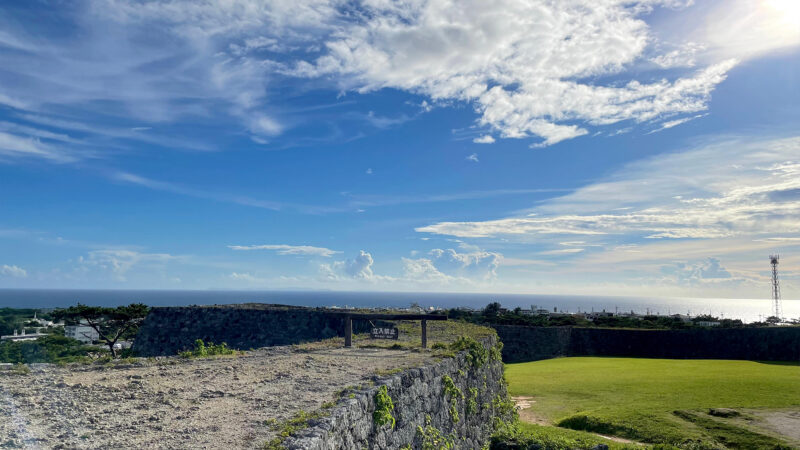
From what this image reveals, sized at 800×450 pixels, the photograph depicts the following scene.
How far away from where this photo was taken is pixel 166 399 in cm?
793

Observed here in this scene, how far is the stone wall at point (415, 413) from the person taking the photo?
265 inches

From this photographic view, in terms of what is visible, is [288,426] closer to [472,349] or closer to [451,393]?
[451,393]

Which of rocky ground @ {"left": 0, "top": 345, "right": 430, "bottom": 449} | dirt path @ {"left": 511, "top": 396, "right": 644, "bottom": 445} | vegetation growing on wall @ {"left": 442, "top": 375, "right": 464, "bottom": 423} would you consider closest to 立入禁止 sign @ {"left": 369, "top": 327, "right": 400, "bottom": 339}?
rocky ground @ {"left": 0, "top": 345, "right": 430, "bottom": 449}

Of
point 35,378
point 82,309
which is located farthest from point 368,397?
point 82,309

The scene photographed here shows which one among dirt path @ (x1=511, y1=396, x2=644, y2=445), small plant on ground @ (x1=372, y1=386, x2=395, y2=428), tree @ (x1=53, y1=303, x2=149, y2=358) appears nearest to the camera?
small plant on ground @ (x1=372, y1=386, x2=395, y2=428)

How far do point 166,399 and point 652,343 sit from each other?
36.9 metres

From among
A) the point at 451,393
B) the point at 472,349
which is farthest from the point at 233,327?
the point at 451,393

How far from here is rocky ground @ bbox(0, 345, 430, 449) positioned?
6.06m

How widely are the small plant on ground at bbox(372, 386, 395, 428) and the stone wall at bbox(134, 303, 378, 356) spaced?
1541cm

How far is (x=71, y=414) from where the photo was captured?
6.70m

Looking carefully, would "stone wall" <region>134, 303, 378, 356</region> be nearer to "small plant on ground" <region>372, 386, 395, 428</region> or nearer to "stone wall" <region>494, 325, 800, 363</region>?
"small plant on ground" <region>372, 386, 395, 428</region>

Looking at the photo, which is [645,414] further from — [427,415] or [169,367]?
[169,367]

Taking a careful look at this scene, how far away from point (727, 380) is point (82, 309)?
38.2 m

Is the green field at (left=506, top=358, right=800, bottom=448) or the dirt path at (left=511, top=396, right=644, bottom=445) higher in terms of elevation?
the green field at (left=506, top=358, right=800, bottom=448)
